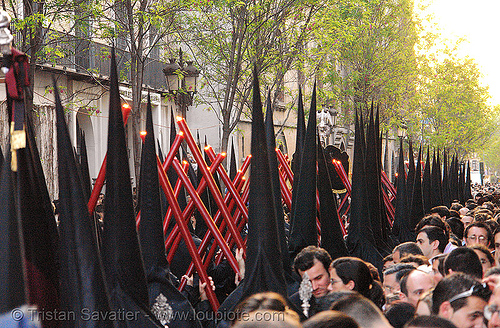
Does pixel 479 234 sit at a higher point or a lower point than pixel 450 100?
lower

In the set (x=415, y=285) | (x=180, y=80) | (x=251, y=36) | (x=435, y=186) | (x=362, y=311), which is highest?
(x=251, y=36)

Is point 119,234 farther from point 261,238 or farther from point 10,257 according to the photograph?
point 261,238

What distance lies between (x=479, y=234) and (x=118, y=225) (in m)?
4.78

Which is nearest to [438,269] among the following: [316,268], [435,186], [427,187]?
[316,268]

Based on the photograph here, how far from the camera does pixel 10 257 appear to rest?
303 centimetres

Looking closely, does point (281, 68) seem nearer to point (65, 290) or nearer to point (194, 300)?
point (194, 300)

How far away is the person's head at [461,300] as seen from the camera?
11.3ft

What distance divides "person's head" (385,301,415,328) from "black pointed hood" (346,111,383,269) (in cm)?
296

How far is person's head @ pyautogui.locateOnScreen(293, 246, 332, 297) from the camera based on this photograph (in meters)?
4.84

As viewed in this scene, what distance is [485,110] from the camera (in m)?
40.3

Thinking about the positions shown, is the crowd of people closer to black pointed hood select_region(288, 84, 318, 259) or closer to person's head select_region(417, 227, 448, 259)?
person's head select_region(417, 227, 448, 259)

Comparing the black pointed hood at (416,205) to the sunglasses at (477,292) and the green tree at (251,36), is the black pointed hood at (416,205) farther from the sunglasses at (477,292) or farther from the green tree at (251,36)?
the sunglasses at (477,292)

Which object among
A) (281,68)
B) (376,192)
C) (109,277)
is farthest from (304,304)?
(281,68)

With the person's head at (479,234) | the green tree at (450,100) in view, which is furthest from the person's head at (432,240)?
the green tree at (450,100)
